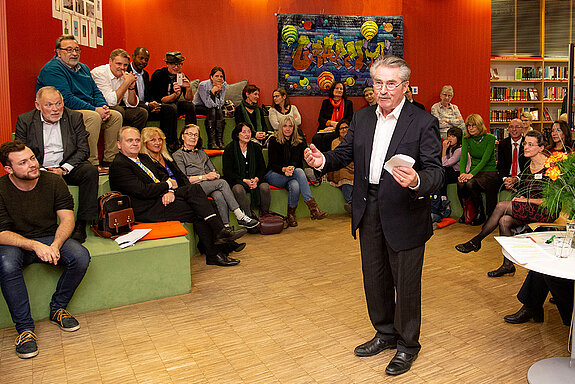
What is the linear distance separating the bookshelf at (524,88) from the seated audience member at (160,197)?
24.2ft

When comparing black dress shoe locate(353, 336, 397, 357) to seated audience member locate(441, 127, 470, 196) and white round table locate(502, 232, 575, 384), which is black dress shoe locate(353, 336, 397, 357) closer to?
white round table locate(502, 232, 575, 384)

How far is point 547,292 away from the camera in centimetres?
350

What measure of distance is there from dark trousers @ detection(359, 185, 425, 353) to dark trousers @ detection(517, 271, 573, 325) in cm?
100

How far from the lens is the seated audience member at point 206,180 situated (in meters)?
5.79

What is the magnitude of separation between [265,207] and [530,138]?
319 cm

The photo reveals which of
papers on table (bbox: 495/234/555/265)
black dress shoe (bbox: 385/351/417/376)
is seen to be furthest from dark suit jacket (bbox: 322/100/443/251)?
black dress shoe (bbox: 385/351/417/376)

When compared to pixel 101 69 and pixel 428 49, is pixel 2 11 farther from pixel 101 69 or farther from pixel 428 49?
pixel 428 49

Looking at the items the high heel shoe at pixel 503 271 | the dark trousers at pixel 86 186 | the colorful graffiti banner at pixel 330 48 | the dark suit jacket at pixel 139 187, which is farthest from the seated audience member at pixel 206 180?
the colorful graffiti banner at pixel 330 48

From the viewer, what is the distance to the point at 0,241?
3420 millimetres

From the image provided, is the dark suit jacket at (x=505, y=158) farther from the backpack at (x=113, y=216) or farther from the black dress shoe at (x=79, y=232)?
the black dress shoe at (x=79, y=232)

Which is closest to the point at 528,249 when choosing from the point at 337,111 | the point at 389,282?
the point at 389,282

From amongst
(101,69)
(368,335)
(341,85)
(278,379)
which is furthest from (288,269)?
(341,85)

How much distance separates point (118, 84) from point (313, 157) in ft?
12.9

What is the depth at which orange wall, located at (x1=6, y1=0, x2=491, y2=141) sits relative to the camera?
26.8ft
